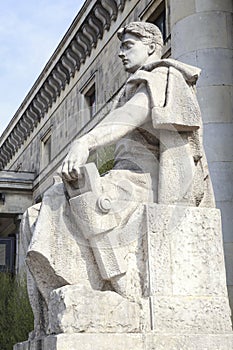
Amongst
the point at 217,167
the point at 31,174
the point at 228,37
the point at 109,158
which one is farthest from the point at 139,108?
the point at 31,174

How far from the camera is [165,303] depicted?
354 cm

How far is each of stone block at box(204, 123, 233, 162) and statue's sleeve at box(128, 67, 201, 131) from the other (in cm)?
610

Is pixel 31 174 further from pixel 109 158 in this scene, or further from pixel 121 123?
pixel 121 123

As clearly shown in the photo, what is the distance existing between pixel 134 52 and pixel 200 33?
22.5 feet

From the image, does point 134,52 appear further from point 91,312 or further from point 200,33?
point 200,33

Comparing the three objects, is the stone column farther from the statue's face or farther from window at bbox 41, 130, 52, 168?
window at bbox 41, 130, 52, 168

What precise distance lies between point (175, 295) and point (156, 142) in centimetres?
99

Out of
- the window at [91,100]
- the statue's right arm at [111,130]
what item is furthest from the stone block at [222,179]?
the window at [91,100]

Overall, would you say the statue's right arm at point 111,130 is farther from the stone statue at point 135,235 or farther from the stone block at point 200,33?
the stone block at point 200,33

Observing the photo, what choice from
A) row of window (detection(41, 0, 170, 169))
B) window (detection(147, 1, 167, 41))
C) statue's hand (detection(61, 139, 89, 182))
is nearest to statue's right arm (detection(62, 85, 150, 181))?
statue's hand (detection(61, 139, 89, 182))

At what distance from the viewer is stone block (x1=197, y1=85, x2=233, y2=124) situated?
10.4m

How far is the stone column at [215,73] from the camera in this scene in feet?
32.4

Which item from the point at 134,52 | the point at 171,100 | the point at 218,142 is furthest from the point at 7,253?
the point at 171,100

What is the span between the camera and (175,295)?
3.60 meters
